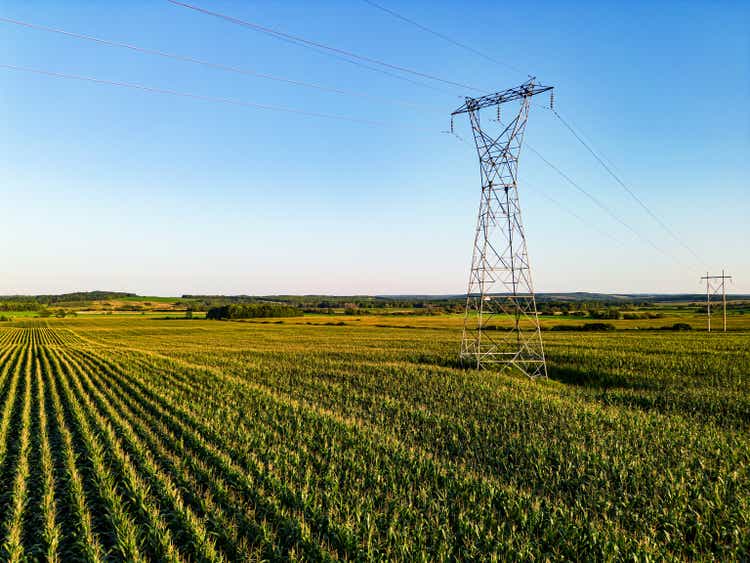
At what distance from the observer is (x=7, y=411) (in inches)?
817

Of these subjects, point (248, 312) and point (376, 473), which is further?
point (248, 312)

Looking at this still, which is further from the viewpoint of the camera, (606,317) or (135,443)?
(606,317)

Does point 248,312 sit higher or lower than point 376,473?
lower

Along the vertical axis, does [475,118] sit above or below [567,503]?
above

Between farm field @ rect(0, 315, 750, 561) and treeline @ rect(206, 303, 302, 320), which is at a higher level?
farm field @ rect(0, 315, 750, 561)

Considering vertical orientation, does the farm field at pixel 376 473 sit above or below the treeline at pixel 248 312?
above

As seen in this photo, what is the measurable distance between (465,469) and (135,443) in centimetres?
1108

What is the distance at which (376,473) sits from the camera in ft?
38.0

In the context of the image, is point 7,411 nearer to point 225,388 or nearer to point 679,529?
point 225,388

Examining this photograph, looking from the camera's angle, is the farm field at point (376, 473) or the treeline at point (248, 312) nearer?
the farm field at point (376, 473)

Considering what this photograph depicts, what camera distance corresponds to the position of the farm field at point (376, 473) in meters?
8.44

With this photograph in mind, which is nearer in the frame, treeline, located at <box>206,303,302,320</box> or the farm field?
the farm field

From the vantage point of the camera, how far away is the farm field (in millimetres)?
8438

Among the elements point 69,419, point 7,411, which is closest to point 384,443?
point 69,419
